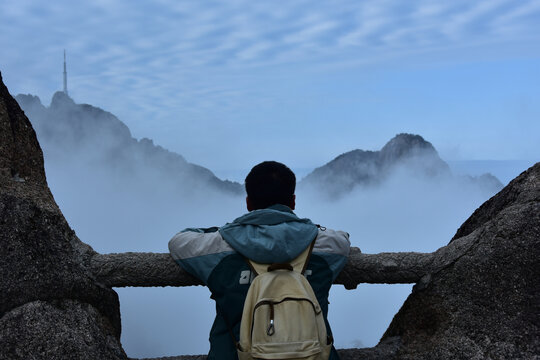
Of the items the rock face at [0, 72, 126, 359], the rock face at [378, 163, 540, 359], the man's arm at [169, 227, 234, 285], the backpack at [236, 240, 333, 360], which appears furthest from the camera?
the rock face at [378, 163, 540, 359]

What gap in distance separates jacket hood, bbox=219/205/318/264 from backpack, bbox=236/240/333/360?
8 centimetres

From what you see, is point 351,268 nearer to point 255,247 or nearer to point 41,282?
point 255,247

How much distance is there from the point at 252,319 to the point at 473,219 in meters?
2.62

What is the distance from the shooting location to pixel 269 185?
370 cm

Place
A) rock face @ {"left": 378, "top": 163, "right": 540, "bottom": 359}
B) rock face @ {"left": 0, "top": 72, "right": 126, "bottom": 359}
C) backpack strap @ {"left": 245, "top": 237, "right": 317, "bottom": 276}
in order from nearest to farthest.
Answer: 1. backpack strap @ {"left": 245, "top": 237, "right": 317, "bottom": 276}
2. rock face @ {"left": 0, "top": 72, "right": 126, "bottom": 359}
3. rock face @ {"left": 378, "top": 163, "right": 540, "bottom": 359}

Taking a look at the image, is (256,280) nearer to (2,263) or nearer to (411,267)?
(411,267)

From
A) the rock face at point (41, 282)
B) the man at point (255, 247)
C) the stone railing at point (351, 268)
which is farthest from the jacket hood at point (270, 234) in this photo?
the rock face at point (41, 282)

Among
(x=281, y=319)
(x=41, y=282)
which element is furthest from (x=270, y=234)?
(x=41, y=282)

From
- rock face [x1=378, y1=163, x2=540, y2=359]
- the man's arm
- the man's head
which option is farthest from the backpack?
rock face [x1=378, y1=163, x2=540, y2=359]

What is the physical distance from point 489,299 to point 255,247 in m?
1.88

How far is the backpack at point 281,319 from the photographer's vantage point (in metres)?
3.29

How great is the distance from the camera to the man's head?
3.70 meters

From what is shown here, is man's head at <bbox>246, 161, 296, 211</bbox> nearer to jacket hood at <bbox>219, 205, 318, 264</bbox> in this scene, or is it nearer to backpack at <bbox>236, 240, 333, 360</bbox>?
jacket hood at <bbox>219, 205, 318, 264</bbox>

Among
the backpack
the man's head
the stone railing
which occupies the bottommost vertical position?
the backpack
